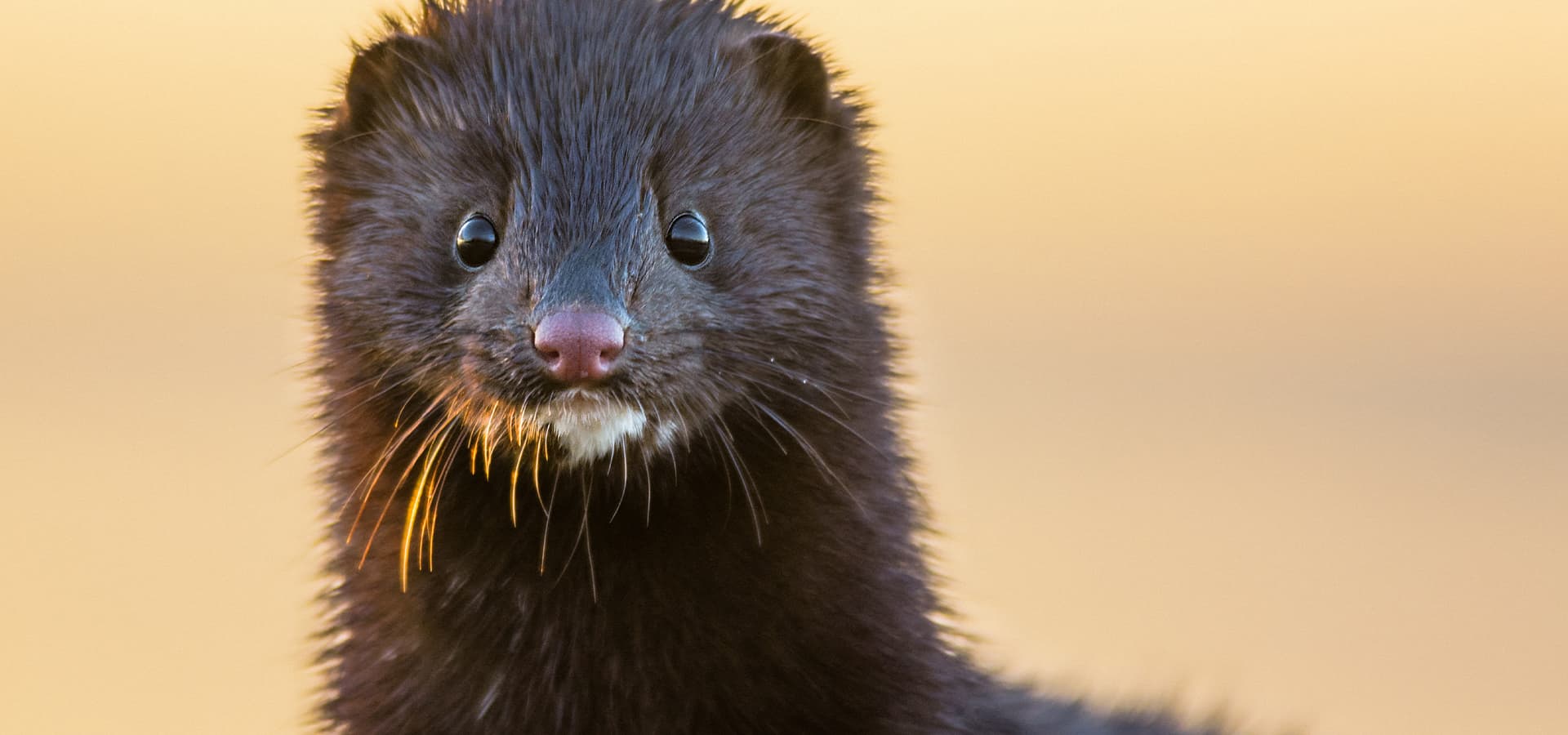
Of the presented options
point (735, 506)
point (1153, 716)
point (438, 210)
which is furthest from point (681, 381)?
point (1153, 716)

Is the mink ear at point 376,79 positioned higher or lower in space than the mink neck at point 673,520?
higher

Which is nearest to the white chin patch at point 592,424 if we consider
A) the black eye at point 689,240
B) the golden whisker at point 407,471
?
the golden whisker at point 407,471

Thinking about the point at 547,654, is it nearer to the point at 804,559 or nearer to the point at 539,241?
the point at 804,559

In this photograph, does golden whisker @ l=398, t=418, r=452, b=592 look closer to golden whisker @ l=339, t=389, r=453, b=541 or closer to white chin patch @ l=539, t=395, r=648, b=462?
golden whisker @ l=339, t=389, r=453, b=541

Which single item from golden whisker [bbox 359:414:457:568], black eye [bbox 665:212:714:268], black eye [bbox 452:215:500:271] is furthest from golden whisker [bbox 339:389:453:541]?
black eye [bbox 665:212:714:268]

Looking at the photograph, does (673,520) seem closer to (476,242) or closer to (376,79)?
(476,242)

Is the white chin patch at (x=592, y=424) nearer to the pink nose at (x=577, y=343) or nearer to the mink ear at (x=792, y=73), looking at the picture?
the pink nose at (x=577, y=343)
